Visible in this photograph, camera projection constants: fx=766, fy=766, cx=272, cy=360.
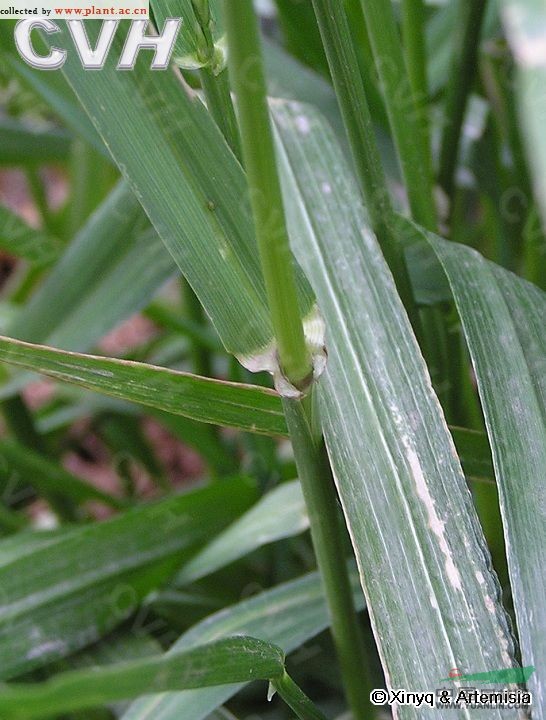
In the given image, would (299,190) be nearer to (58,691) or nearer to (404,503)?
(404,503)

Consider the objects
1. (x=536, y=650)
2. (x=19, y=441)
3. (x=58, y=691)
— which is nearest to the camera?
(x=58, y=691)

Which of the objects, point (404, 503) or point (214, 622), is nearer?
point (404, 503)

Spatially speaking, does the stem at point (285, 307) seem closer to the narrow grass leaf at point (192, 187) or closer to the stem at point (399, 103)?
the narrow grass leaf at point (192, 187)

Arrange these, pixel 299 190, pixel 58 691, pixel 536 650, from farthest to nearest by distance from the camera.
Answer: pixel 299 190, pixel 536 650, pixel 58 691

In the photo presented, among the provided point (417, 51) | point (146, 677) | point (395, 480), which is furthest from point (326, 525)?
point (417, 51)

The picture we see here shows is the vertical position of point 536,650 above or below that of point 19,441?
above

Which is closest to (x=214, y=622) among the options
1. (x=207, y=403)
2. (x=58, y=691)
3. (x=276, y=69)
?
(x=207, y=403)

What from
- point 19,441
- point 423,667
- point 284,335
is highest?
point 284,335

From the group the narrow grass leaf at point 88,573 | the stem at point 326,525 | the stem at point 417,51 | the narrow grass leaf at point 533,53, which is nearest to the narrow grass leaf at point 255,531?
the narrow grass leaf at point 88,573
